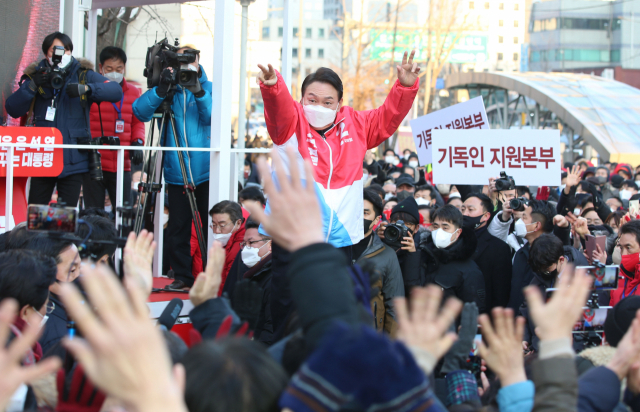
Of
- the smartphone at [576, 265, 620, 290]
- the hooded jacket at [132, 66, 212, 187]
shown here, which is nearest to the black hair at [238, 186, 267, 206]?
the hooded jacket at [132, 66, 212, 187]

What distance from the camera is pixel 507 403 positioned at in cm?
183

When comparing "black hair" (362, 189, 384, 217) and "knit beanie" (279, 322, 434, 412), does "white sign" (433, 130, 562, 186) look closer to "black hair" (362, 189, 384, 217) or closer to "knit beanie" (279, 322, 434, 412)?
"black hair" (362, 189, 384, 217)

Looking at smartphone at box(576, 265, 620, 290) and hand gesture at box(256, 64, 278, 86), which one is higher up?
hand gesture at box(256, 64, 278, 86)

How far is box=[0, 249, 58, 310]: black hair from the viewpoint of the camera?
2715 millimetres

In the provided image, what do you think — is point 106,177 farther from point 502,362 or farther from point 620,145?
point 620,145

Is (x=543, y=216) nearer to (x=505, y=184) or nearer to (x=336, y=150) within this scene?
(x=505, y=184)

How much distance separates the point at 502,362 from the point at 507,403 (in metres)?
0.11

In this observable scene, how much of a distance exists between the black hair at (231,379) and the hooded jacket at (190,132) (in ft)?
12.2

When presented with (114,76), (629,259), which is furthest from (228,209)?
(629,259)

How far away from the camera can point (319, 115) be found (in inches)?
143

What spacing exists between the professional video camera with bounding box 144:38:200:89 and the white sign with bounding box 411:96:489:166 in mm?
2773

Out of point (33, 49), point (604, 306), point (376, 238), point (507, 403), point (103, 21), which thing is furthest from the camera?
point (103, 21)

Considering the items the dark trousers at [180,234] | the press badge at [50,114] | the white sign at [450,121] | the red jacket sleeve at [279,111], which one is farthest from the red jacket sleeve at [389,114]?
the white sign at [450,121]

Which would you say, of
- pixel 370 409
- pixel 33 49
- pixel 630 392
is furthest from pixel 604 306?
pixel 33 49
